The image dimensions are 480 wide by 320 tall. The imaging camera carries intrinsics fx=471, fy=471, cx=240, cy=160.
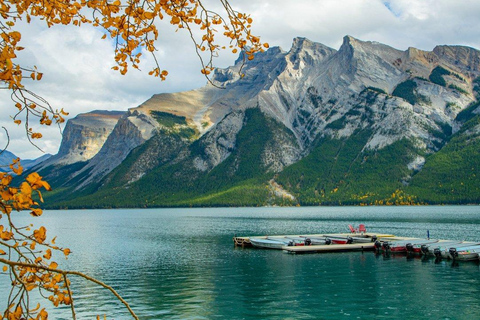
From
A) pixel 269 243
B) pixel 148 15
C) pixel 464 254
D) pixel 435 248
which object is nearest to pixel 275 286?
pixel 464 254

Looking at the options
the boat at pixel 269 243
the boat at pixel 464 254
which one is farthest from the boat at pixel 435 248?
the boat at pixel 269 243

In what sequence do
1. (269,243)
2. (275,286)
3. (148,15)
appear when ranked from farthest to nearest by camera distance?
(269,243)
(275,286)
(148,15)

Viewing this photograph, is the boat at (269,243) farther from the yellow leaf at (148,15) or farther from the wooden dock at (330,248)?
the yellow leaf at (148,15)

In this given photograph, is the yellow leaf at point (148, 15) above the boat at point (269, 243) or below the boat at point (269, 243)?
above

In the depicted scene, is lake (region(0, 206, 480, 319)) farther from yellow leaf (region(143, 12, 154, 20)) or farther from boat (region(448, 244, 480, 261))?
yellow leaf (region(143, 12, 154, 20))

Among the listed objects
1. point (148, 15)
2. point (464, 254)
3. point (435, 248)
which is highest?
point (148, 15)

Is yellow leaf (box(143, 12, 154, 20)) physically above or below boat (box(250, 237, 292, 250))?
above

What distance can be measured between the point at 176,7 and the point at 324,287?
44.0 metres

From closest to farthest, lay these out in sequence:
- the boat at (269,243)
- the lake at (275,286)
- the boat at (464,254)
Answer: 1. the lake at (275,286)
2. the boat at (464,254)
3. the boat at (269,243)

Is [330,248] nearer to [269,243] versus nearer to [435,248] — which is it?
[269,243]

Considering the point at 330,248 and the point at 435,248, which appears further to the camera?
the point at 330,248

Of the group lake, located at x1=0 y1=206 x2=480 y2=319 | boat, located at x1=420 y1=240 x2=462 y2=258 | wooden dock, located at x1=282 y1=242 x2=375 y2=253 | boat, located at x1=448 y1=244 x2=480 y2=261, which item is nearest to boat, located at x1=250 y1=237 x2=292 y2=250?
wooden dock, located at x1=282 y1=242 x2=375 y2=253

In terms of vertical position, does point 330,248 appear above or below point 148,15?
below

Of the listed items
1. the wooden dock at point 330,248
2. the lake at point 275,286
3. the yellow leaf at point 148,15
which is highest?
the yellow leaf at point 148,15
